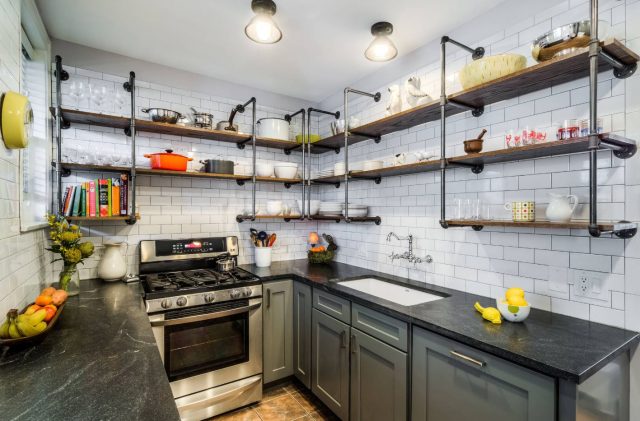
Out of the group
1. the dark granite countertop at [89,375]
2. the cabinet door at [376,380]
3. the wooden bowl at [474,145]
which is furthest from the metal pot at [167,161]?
the wooden bowl at [474,145]

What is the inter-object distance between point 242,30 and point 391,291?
2.13 m

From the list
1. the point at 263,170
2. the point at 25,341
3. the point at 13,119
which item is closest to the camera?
the point at 25,341

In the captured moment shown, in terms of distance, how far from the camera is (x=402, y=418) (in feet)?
5.55

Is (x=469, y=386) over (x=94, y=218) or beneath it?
beneath

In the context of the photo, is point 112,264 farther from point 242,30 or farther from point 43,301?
point 242,30

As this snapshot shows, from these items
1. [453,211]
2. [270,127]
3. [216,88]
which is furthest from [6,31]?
[453,211]

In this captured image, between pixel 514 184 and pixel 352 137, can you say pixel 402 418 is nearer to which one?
pixel 514 184

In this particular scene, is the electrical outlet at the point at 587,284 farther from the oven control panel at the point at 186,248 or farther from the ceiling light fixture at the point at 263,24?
the oven control panel at the point at 186,248

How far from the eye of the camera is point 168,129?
262 cm

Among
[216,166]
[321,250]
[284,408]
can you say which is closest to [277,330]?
[284,408]

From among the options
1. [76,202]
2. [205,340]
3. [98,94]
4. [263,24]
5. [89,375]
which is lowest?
[205,340]

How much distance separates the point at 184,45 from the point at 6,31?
1.15 meters

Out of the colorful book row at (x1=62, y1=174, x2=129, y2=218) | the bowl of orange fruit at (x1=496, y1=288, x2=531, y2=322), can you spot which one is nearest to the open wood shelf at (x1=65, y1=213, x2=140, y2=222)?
the colorful book row at (x1=62, y1=174, x2=129, y2=218)

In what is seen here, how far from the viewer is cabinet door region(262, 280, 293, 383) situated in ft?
8.45
